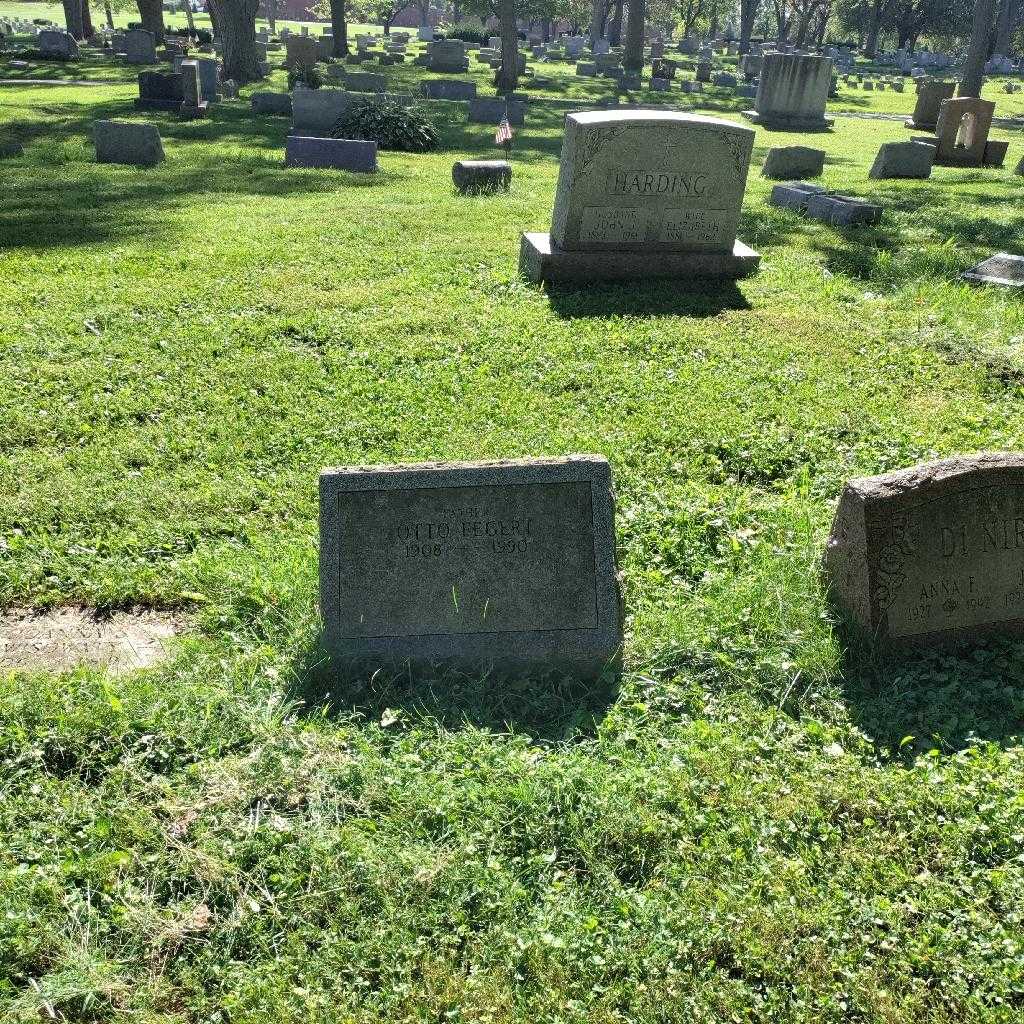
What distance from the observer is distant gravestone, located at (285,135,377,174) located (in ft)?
49.9

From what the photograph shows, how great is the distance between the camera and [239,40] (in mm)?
25328

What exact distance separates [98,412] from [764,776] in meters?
4.90

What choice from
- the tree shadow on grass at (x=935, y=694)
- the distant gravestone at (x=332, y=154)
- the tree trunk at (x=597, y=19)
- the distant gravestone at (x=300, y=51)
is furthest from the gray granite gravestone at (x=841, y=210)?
the tree trunk at (x=597, y=19)

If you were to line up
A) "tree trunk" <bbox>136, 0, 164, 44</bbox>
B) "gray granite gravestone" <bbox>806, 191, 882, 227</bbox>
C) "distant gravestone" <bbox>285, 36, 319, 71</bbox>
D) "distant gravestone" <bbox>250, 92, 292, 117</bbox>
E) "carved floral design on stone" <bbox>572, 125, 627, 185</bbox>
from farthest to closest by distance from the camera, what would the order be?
1. "tree trunk" <bbox>136, 0, 164, 44</bbox>
2. "distant gravestone" <bbox>285, 36, 319, 71</bbox>
3. "distant gravestone" <bbox>250, 92, 292, 117</bbox>
4. "gray granite gravestone" <bbox>806, 191, 882, 227</bbox>
5. "carved floral design on stone" <bbox>572, 125, 627, 185</bbox>

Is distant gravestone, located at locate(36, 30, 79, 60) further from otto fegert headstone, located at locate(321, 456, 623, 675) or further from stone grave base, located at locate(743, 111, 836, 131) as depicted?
otto fegert headstone, located at locate(321, 456, 623, 675)

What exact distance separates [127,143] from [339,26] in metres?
23.8

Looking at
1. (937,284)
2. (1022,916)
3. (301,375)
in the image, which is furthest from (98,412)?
(937,284)

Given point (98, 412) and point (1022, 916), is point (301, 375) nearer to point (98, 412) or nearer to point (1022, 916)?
point (98, 412)

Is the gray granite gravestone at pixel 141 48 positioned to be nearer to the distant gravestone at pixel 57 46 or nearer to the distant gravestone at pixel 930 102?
the distant gravestone at pixel 57 46

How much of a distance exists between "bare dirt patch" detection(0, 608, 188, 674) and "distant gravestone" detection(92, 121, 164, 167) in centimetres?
1251

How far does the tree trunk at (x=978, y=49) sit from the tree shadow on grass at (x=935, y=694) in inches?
1016

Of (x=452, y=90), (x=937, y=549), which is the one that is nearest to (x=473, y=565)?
(x=937, y=549)

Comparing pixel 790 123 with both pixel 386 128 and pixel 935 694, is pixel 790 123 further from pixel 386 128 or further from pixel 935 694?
pixel 935 694

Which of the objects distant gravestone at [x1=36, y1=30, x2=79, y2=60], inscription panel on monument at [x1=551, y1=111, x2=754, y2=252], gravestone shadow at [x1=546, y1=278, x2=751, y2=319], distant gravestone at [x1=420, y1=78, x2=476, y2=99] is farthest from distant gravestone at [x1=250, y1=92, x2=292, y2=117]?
distant gravestone at [x1=36, y1=30, x2=79, y2=60]
